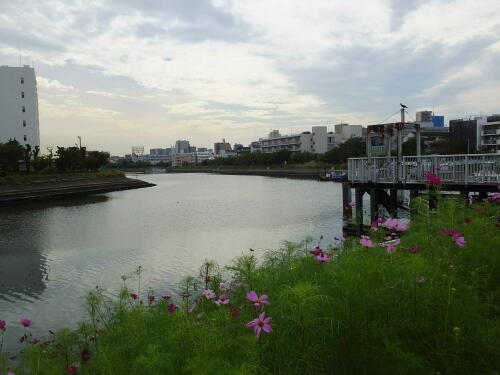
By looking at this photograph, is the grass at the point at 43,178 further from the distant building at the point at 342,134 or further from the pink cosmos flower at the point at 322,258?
the distant building at the point at 342,134

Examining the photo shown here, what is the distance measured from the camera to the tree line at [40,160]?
50.6m

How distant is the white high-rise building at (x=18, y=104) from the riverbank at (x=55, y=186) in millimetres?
12324

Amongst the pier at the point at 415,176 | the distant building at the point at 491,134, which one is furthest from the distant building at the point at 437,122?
the pier at the point at 415,176

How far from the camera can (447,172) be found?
1457 centimetres

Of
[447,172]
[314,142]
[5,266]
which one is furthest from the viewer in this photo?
[314,142]

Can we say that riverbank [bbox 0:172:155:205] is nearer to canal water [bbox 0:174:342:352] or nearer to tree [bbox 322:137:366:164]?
canal water [bbox 0:174:342:352]

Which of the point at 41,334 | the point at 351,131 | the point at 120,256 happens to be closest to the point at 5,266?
the point at 120,256

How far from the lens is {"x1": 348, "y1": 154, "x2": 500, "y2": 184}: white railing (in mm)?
13453

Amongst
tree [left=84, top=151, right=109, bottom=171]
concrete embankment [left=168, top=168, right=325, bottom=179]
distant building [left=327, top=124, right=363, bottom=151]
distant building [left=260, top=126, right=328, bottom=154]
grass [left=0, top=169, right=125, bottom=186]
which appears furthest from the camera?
distant building [left=327, top=124, right=363, bottom=151]

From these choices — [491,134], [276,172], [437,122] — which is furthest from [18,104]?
[437,122]

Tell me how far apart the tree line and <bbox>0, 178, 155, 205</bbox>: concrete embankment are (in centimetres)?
496

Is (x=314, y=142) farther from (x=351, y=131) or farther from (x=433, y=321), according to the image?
(x=433, y=321)

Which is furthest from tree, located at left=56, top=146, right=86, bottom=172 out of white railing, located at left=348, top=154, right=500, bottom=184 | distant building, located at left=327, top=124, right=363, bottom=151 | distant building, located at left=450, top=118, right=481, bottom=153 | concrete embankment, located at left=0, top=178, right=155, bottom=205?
distant building, located at left=327, top=124, right=363, bottom=151

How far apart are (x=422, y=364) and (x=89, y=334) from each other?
4.80 meters
